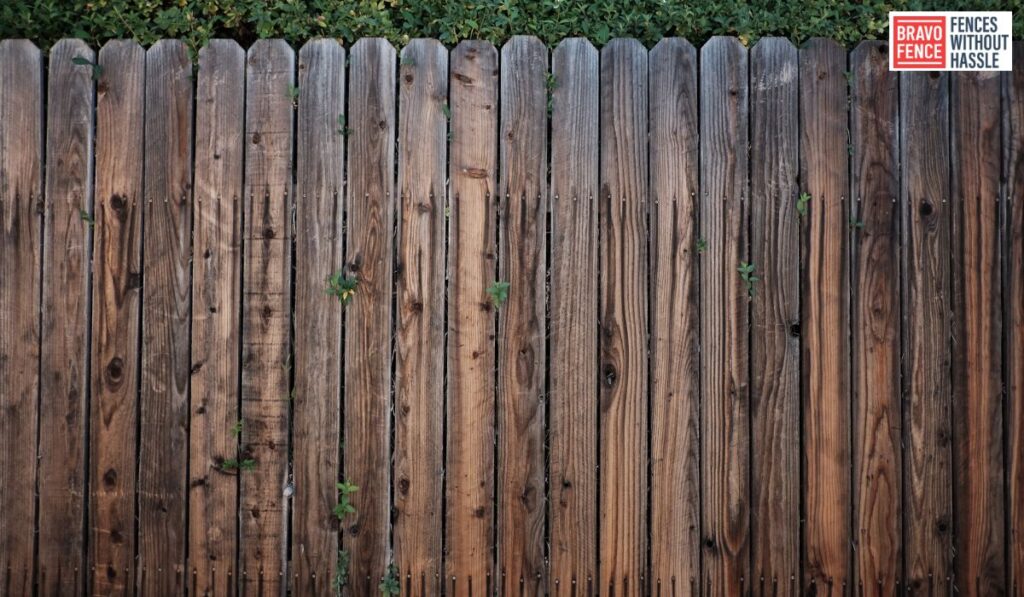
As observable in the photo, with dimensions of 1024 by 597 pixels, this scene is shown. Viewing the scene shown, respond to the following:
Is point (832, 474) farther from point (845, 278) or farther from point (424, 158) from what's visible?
point (424, 158)

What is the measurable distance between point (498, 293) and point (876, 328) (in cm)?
136

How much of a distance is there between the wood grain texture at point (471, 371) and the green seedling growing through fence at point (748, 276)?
0.88 meters

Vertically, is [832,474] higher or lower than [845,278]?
lower

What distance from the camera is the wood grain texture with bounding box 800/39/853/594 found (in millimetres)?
2453

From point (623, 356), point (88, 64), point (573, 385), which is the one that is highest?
point (88, 64)

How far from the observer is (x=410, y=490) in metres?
2.46

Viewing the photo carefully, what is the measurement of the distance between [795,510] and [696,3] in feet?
6.18

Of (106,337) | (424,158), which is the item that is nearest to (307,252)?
(424,158)

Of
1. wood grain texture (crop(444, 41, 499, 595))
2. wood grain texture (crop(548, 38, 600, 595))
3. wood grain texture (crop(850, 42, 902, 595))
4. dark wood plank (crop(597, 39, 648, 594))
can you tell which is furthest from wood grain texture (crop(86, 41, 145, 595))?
wood grain texture (crop(850, 42, 902, 595))

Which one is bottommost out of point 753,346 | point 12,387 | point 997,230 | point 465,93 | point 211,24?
point 12,387

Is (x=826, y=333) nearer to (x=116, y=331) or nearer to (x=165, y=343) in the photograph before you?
(x=165, y=343)

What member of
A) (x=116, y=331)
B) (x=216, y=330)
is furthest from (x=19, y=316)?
(x=216, y=330)

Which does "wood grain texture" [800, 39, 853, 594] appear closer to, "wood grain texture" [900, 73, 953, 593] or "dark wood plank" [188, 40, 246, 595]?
"wood grain texture" [900, 73, 953, 593]

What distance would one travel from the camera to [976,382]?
2461mm
